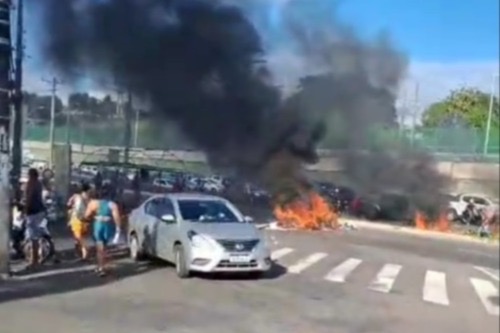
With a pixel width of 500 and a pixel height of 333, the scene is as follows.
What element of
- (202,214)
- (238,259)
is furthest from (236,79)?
(238,259)

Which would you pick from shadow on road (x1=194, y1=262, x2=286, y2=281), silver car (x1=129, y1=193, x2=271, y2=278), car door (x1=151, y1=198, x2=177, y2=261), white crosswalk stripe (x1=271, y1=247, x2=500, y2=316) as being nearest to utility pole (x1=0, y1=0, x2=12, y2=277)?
silver car (x1=129, y1=193, x2=271, y2=278)

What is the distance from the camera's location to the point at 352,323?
5.66 metres

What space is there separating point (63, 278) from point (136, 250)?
2.29 feet

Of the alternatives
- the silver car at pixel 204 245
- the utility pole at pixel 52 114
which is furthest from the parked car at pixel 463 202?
the silver car at pixel 204 245

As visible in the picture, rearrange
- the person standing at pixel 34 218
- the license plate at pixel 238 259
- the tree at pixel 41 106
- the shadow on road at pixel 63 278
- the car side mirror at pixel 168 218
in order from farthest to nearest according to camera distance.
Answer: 1. the license plate at pixel 238 259
2. the person standing at pixel 34 218
3. the car side mirror at pixel 168 218
4. the shadow on road at pixel 63 278
5. the tree at pixel 41 106

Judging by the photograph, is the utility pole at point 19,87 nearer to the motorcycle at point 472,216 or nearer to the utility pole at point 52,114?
the utility pole at point 52,114

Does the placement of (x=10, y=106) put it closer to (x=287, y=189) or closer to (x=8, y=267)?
(x=8, y=267)

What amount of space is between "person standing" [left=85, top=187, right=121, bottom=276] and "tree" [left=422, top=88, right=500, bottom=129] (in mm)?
3897

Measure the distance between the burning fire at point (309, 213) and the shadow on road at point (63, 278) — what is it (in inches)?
163

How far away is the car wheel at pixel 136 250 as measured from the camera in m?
7.94

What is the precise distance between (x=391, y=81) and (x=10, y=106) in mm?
4946

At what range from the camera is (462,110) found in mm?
2143

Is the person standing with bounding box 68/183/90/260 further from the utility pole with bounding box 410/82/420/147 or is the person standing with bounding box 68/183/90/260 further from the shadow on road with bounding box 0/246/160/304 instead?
the utility pole with bounding box 410/82/420/147

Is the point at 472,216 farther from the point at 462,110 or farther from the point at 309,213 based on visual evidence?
the point at 309,213
